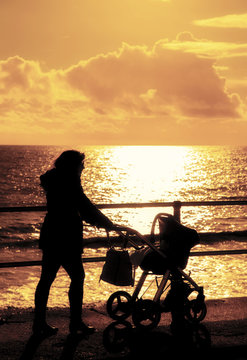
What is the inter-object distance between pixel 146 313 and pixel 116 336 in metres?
0.35

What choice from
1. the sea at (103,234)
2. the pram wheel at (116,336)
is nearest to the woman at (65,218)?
the pram wheel at (116,336)

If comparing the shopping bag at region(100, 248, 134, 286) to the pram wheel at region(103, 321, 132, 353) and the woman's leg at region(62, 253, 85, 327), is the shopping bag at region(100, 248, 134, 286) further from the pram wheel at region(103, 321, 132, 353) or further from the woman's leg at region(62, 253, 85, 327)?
the pram wheel at region(103, 321, 132, 353)

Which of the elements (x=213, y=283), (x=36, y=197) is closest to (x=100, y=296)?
(x=213, y=283)

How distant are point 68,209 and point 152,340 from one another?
1304mm

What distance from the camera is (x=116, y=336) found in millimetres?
4676

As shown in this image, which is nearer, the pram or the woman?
the woman

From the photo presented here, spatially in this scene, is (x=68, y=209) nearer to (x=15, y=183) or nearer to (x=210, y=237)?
(x=210, y=237)

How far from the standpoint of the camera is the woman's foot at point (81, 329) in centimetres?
477

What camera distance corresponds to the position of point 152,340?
4.57 m

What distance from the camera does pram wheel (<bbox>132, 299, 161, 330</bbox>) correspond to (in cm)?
484

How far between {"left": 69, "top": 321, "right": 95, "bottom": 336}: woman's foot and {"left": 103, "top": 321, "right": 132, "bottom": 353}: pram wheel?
0.14m

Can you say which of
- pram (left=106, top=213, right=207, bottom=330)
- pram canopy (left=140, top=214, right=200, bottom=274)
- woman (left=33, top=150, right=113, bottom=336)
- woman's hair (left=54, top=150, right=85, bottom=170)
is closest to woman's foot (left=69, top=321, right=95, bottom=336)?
woman (left=33, top=150, right=113, bottom=336)

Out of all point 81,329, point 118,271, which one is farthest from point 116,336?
point 118,271

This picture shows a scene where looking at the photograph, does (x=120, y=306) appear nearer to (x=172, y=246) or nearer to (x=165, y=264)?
(x=165, y=264)
